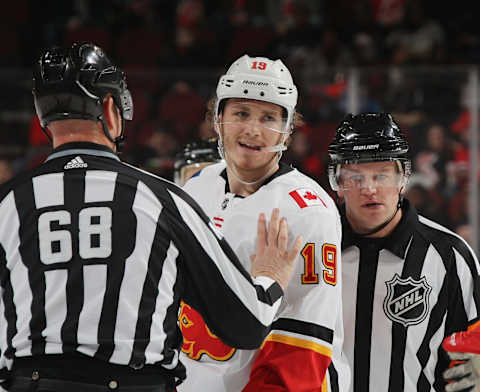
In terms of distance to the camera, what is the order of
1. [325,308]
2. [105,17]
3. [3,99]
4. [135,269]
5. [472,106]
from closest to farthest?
[135,269]
[325,308]
[472,106]
[3,99]
[105,17]

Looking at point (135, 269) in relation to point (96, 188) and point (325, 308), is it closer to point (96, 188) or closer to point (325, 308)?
point (96, 188)

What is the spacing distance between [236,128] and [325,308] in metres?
0.66

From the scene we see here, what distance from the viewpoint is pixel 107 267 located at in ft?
5.89

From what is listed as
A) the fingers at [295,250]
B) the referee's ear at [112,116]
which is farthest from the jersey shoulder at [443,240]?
the referee's ear at [112,116]

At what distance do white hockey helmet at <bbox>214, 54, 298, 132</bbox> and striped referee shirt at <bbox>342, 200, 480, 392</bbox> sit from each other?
51 cm

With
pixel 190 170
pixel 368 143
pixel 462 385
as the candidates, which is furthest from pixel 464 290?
pixel 190 170

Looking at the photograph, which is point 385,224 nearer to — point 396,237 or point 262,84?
point 396,237

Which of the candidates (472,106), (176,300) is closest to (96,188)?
(176,300)

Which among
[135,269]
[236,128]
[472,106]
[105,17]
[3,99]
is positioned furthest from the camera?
[105,17]

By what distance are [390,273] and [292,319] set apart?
49 cm

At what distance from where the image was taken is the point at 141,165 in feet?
20.1

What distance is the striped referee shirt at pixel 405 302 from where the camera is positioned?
252 cm

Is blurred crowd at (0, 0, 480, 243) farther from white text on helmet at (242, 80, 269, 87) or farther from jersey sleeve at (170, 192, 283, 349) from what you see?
jersey sleeve at (170, 192, 283, 349)

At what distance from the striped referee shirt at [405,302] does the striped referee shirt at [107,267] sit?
2.45 feet
